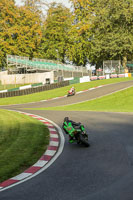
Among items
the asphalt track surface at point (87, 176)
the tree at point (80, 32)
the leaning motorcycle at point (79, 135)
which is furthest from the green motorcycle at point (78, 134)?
the tree at point (80, 32)

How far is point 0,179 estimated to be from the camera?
6992 millimetres

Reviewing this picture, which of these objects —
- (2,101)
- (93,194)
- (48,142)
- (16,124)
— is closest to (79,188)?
(93,194)

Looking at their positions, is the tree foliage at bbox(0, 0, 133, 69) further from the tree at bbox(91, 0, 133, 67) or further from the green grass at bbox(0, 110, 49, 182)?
the green grass at bbox(0, 110, 49, 182)

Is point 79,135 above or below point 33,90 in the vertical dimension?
below

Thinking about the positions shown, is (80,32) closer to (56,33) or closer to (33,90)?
(56,33)

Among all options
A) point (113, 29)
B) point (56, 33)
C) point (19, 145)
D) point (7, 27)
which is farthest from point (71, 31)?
point (19, 145)

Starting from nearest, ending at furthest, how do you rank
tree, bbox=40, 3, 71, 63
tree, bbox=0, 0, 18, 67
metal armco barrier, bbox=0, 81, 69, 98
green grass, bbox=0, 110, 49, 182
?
green grass, bbox=0, 110, 49, 182, metal armco barrier, bbox=0, 81, 69, 98, tree, bbox=0, 0, 18, 67, tree, bbox=40, 3, 71, 63

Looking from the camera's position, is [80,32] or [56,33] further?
[56,33]

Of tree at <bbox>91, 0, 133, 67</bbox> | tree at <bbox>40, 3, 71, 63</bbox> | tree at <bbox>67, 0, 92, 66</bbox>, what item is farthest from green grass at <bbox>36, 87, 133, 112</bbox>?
tree at <bbox>40, 3, 71, 63</bbox>

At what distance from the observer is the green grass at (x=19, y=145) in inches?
311

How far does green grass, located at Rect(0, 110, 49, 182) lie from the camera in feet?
26.0

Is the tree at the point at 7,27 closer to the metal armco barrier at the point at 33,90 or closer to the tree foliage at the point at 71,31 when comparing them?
the tree foliage at the point at 71,31

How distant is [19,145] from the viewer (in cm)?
1025

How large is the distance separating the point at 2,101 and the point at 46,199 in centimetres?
3365
